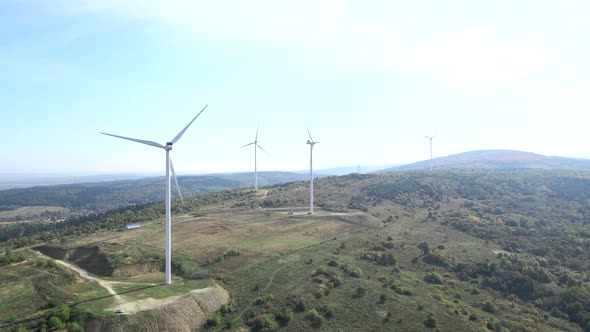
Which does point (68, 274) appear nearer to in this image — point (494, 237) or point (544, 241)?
point (494, 237)

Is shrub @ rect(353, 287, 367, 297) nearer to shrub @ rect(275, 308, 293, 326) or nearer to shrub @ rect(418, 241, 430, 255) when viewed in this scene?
shrub @ rect(275, 308, 293, 326)

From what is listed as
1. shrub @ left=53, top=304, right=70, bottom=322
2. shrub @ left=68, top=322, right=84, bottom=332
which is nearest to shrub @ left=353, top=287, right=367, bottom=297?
shrub @ left=68, top=322, right=84, bottom=332

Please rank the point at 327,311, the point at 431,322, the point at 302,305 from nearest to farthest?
the point at 431,322 < the point at 327,311 < the point at 302,305

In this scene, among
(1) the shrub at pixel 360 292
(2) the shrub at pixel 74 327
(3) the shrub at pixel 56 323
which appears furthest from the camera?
(1) the shrub at pixel 360 292

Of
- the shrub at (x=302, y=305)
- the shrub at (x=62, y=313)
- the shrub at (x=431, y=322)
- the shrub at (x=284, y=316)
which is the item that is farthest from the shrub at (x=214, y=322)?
the shrub at (x=431, y=322)

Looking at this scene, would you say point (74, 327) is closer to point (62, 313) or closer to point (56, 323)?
point (56, 323)

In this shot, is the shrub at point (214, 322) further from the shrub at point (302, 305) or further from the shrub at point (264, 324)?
the shrub at point (302, 305)

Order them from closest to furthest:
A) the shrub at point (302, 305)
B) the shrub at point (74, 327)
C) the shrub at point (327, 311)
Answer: the shrub at point (74, 327), the shrub at point (327, 311), the shrub at point (302, 305)

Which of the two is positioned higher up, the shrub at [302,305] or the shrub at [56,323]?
the shrub at [56,323]

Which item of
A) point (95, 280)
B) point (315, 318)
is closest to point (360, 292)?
point (315, 318)

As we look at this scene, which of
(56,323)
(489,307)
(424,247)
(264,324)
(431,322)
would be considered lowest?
(489,307)

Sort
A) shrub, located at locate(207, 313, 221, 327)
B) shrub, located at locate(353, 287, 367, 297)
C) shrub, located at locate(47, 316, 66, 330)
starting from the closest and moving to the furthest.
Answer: shrub, located at locate(47, 316, 66, 330), shrub, located at locate(207, 313, 221, 327), shrub, located at locate(353, 287, 367, 297)
